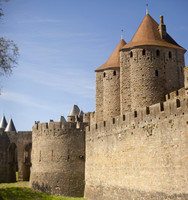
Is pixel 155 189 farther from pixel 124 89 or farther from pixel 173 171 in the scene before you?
pixel 124 89

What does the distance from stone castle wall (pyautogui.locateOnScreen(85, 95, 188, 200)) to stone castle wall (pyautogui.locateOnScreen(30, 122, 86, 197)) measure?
7.15ft

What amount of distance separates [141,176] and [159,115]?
3680mm

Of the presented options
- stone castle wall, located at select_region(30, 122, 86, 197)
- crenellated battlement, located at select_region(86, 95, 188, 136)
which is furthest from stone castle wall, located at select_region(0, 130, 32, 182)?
crenellated battlement, located at select_region(86, 95, 188, 136)

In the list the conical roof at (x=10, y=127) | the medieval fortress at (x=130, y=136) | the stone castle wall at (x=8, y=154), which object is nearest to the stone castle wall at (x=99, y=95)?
the medieval fortress at (x=130, y=136)

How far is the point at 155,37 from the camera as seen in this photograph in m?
27.0

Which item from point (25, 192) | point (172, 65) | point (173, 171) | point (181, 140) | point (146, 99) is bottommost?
point (25, 192)

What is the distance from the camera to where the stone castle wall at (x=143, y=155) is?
1694cm

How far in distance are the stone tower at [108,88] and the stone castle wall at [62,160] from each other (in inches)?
85.9

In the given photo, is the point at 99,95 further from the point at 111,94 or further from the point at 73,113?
→ the point at 73,113

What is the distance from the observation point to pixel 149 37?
26.9 m

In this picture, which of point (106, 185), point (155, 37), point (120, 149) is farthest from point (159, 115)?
point (155, 37)

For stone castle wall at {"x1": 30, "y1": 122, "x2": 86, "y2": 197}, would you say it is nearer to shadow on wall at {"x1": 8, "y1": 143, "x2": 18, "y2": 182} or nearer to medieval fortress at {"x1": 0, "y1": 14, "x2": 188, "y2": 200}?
medieval fortress at {"x1": 0, "y1": 14, "x2": 188, "y2": 200}

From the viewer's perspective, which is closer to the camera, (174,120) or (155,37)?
(174,120)

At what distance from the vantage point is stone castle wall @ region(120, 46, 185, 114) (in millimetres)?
25312
